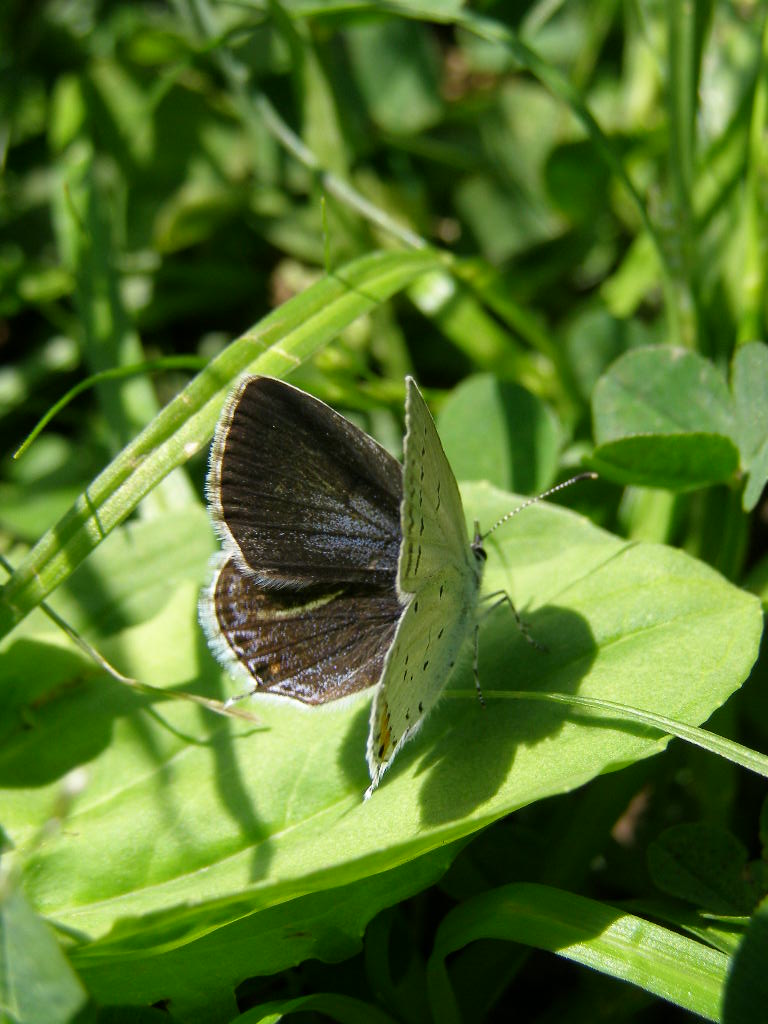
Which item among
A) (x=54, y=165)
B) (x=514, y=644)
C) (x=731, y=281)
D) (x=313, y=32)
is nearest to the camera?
(x=514, y=644)

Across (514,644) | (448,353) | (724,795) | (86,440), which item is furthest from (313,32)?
(724,795)

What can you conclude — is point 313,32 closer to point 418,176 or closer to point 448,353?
point 418,176

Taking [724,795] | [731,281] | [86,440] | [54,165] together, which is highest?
[54,165]

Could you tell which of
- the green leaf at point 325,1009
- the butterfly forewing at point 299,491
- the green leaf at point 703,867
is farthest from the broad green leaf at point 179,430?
the green leaf at point 703,867

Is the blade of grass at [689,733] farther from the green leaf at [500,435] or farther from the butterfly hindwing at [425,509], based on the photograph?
the green leaf at [500,435]

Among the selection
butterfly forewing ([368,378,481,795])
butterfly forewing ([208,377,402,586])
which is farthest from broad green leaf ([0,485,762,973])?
butterfly forewing ([208,377,402,586])

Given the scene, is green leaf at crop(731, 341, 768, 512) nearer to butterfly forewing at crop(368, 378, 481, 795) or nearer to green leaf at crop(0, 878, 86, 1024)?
butterfly forewing at crop(368, 378, 481, 795)
